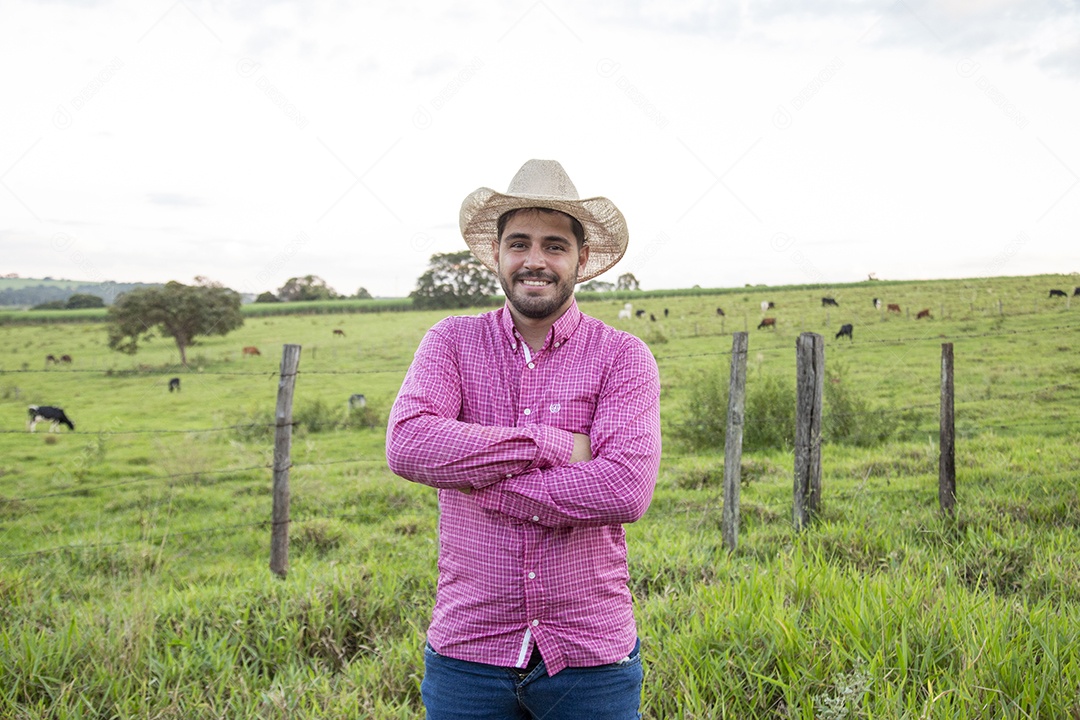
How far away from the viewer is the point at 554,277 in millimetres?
2262

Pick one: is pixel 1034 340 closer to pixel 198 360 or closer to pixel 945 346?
pixel 945 346

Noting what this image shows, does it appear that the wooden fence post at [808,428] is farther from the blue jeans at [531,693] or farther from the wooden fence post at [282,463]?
the blue jeans at [531,693]

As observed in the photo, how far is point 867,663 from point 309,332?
40.6m

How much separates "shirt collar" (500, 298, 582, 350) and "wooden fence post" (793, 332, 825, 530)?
395 centimetres

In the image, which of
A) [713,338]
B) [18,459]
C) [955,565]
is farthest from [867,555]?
[713,338]

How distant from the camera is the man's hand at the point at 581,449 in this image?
2199mm

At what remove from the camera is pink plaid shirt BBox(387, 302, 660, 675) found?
2.01m

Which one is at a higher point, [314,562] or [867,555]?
[867,555]

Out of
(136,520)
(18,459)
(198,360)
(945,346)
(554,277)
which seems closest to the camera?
(554,277)

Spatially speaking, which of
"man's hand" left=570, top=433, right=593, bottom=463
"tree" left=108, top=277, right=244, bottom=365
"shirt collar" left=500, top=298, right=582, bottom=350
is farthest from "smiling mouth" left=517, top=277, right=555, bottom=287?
"tree" left=108, top=277, right=244, bottom=365

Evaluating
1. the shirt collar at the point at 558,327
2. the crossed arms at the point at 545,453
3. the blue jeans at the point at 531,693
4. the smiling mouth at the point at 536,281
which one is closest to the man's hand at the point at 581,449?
the crossed arms at the point at 545,453

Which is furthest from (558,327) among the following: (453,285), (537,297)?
(453,285)

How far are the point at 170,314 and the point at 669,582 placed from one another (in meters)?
32.3

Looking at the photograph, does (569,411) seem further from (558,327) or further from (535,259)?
(535,259)
